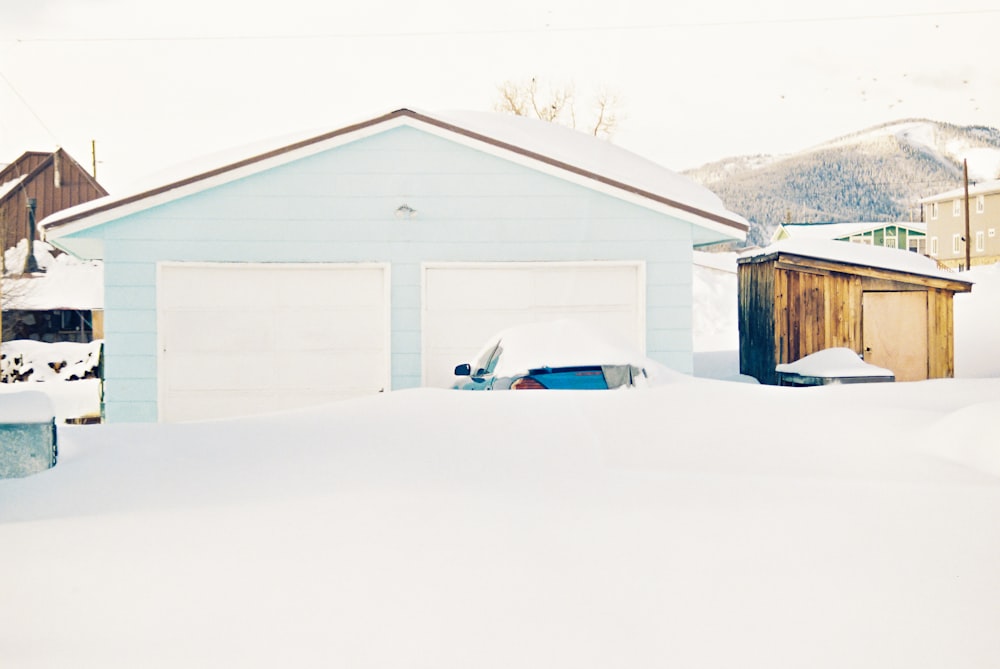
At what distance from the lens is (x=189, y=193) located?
39.0 feet

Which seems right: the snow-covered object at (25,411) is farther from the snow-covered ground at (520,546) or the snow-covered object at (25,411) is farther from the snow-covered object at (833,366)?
the snow-covered object at (833,366)

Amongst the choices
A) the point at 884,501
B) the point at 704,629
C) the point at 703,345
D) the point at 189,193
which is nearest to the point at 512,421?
the point at 884,501

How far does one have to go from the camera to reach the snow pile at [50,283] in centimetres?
3142

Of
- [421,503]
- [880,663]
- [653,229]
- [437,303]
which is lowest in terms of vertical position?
[880,663]

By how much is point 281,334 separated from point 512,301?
10.2 ft

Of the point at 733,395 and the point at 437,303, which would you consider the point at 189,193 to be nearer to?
the point at 437,303

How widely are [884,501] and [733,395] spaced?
169 centimetres

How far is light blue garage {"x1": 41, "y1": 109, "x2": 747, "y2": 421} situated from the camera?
469 inches

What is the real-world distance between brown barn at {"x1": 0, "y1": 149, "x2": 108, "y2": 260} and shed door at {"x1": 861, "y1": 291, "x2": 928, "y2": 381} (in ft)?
109

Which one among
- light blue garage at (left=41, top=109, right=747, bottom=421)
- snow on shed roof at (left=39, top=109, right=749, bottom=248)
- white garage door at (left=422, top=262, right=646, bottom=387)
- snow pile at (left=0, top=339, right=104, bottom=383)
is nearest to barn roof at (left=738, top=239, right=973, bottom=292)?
snow on shed roof at (left=39, top=109, right=749, bottom=248)

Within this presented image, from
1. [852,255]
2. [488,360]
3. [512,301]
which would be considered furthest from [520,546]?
[852,255]

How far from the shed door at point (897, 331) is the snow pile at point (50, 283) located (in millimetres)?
22670

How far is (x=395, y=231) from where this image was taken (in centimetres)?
1215

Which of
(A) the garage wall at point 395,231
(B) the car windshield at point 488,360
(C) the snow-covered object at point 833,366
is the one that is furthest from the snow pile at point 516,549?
(C) the snow-covered object at point 833,366
